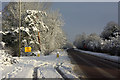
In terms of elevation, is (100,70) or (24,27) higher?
(24,27)

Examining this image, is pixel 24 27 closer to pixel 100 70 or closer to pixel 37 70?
pixel 37 70

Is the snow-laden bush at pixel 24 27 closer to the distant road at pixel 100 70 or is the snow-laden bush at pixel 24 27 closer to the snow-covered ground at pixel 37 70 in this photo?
the snow-covered ground at pixel 37 70

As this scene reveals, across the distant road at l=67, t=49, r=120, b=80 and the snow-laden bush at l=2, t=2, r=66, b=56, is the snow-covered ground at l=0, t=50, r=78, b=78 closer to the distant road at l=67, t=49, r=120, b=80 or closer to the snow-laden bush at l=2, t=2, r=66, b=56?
the distant road at l=67, t=49, r=120, b=80

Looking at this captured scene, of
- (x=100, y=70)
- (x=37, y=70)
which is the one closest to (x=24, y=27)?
(x=37, y=70)

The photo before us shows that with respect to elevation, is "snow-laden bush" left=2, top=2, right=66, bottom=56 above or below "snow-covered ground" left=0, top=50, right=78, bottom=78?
above

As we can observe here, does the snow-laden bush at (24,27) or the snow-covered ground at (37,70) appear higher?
the snow-laden bush at (24,27)

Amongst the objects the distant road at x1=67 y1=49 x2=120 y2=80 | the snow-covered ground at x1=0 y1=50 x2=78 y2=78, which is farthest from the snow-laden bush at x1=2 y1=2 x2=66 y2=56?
the distant road at x1=67 y1=49 x2=120 y2=80

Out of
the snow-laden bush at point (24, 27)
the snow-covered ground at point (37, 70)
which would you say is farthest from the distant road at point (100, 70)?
the snow-laden bush at point (24, 27)

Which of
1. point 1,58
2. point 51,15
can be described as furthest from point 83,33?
point 1,58

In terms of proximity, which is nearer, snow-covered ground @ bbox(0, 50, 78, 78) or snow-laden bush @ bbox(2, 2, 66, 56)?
snow-covered ground @ bbox(0, 50, 78, 78)

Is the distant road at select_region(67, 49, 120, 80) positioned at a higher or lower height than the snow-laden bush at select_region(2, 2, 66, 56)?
lower

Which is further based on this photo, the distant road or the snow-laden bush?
the snow-laden bush

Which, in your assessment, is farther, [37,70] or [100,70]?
[100,70]

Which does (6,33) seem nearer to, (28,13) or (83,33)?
(28,13)
